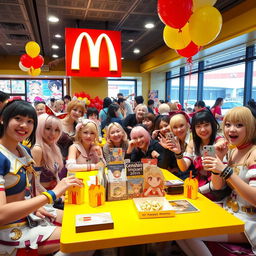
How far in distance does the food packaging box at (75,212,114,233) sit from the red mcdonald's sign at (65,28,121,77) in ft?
13.4

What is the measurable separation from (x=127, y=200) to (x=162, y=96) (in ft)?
36.8

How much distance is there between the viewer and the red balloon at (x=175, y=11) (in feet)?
9.22

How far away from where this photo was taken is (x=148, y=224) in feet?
4.42

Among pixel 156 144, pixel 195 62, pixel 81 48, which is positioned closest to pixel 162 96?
pixel 195 62

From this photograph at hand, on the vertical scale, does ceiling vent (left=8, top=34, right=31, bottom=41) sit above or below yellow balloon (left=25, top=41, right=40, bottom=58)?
above

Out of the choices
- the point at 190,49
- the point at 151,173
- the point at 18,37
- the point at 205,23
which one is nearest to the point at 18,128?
the point at 151,173

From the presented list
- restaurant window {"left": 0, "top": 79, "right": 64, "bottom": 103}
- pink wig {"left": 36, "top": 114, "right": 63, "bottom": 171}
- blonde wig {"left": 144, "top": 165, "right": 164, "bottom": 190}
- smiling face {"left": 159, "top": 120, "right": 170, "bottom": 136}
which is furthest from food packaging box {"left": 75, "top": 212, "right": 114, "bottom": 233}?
restaurant window {"left": 0, "top": 79, "right": 64, "bottom": 103}

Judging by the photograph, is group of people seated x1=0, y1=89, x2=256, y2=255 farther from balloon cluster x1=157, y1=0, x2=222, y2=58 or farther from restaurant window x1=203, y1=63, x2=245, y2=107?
restaurant window x1=203, y1=63, x2=245, y2=107

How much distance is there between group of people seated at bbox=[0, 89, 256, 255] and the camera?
148 cm

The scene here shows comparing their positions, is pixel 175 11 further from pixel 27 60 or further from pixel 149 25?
pixel 27 60

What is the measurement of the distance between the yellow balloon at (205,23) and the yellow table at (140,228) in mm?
2261

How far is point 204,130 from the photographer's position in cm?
231

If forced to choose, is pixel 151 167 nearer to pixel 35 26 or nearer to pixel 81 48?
pixel 81 48

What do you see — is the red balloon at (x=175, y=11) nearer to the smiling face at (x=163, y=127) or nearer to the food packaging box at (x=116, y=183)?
the smiling face at (x=163, y=127)
